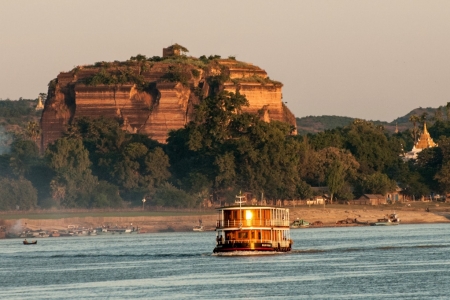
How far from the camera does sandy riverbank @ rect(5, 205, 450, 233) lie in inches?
7288

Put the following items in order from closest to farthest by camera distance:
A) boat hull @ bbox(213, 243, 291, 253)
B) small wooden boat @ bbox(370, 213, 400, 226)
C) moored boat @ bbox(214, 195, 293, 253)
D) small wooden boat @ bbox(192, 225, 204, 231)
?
moored boat @ bbox(214, 195, 293, 253) → boat hull @ bbox(213, 243, 291, 253) → small wooden boat @ bbox(192, 225, 204, 231) → small wooden boat @ bbox(370, 213, 400, 226)

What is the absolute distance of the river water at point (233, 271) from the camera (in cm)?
8488

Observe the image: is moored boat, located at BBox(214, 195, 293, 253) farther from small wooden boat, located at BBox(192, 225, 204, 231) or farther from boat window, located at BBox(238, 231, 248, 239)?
small wooden boat, located at BBox(192, 225, 204, 231)

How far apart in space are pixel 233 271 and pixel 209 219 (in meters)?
89.4

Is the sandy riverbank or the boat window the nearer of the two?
the boat window

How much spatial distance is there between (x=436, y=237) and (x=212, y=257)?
110 ft

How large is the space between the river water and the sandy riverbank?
1494 inches

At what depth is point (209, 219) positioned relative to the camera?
189 meters

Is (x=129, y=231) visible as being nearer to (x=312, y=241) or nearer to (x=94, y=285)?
(x=312, y=241)

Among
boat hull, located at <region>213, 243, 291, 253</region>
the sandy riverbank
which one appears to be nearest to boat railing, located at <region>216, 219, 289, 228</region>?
boat hull, located at <region>213, 243, 291, 253</region>

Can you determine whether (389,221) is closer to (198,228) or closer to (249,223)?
(198,228)

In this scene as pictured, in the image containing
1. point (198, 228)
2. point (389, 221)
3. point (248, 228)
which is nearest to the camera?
point (248, 228)

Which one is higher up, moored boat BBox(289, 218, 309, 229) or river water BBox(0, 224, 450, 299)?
moored boat BBox(289, 218, 309, 229)

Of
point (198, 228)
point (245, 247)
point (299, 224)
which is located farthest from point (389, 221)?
point (245, 247)
